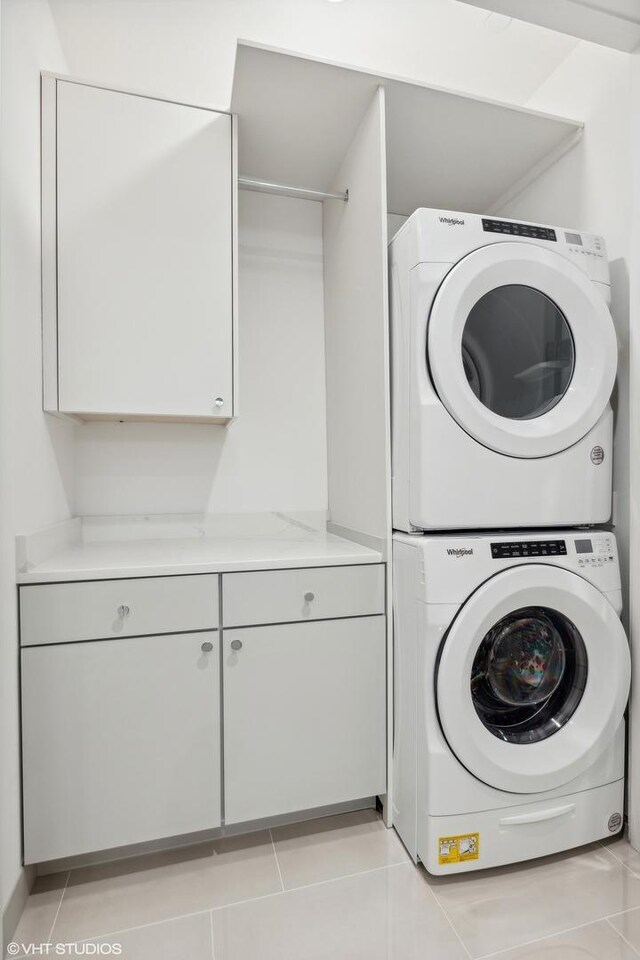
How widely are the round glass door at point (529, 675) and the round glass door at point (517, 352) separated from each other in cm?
63

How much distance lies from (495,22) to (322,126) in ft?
2.50

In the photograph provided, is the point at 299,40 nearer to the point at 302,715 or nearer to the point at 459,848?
the point at 302,715

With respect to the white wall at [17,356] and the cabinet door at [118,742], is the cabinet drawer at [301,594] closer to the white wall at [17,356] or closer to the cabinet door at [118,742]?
the cabinet door at [118,742]

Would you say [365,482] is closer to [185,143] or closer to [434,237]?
[434,237]

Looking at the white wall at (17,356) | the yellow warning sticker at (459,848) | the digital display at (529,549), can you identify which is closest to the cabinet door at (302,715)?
the yellow warning sticker at (459,848)

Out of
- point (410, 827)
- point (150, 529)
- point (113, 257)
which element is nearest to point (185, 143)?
point (113, 257)

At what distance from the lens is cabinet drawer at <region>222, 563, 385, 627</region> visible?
1456 millimetres

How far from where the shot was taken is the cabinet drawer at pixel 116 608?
1305 mm

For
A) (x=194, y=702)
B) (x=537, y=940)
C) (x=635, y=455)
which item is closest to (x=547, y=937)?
(x=537, y=940)

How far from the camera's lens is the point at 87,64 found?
181 centimetres

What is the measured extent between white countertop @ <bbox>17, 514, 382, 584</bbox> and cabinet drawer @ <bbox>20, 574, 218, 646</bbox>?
3 cm

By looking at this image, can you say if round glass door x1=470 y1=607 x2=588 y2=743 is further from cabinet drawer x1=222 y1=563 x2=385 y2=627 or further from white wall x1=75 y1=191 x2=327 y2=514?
white wall x1=75 y1=191 x2=327 y2=514

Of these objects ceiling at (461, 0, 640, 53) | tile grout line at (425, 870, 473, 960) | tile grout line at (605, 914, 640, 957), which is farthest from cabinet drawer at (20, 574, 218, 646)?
ceiling at (461, 0, 640, 53)

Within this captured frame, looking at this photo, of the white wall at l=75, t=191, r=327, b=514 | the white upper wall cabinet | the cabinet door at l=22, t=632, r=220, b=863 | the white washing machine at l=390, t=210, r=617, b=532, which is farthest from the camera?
the white wall at l=75, t=191, r=327, b=514
